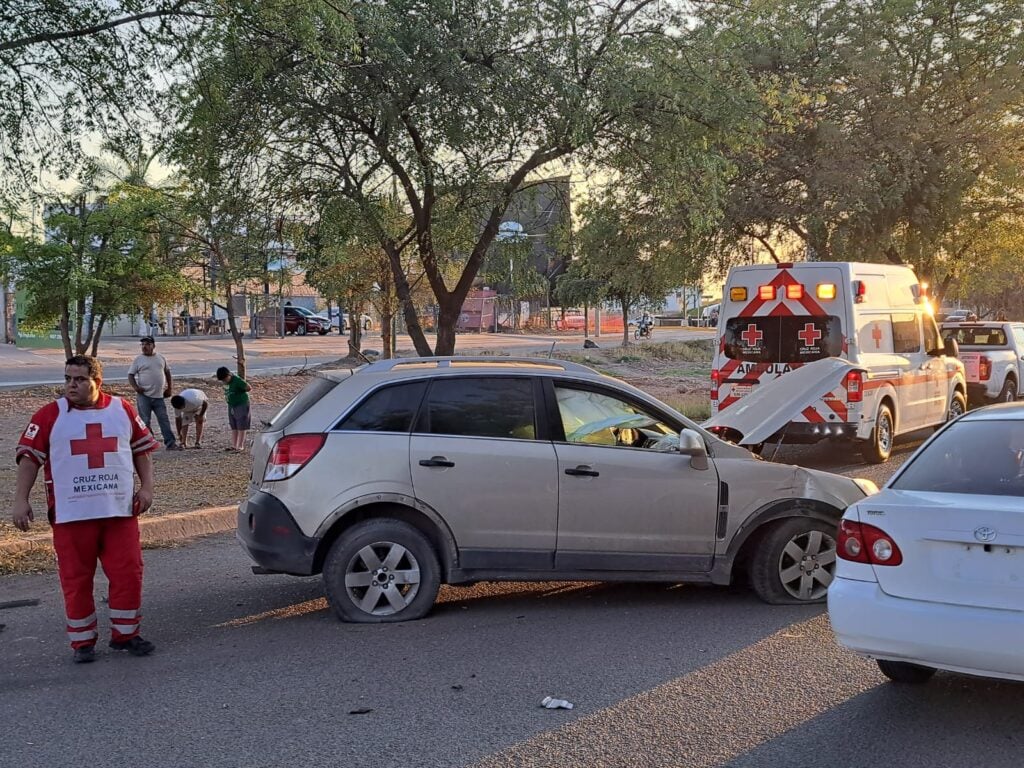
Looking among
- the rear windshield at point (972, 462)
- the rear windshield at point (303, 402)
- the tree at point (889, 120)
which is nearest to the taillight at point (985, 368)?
the tree at point (889, 120)

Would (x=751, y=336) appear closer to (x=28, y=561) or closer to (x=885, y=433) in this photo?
(x=885, y=433)

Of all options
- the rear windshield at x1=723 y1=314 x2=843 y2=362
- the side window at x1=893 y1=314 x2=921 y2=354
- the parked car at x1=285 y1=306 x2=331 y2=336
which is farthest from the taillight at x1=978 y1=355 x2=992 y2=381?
the parked car at x1=285 y1=306 x2=331 y2=336

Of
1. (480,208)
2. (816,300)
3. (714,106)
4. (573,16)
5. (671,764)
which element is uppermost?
(573,16)

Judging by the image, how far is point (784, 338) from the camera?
12.7 m

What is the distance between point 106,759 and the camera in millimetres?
4242

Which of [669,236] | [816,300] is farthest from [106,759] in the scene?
[669,236]

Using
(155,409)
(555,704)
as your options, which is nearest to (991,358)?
(155,409)

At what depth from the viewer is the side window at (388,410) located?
6277mm

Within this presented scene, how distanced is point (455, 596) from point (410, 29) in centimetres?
641

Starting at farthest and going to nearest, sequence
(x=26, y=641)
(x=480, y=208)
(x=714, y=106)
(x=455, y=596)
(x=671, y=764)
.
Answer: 1. (x=480, y=208)
2. (x=714, y=106)
3. (x=455, y=596)
4. (x=26, y=641)
5. (x=671, y=764)

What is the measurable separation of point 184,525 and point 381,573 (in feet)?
12.1

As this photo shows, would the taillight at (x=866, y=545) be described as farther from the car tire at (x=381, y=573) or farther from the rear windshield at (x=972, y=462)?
the car tire at (x=381, y=573)

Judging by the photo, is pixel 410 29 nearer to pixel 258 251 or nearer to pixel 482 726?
pixel 258 251

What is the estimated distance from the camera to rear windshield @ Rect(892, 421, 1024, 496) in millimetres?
4754
